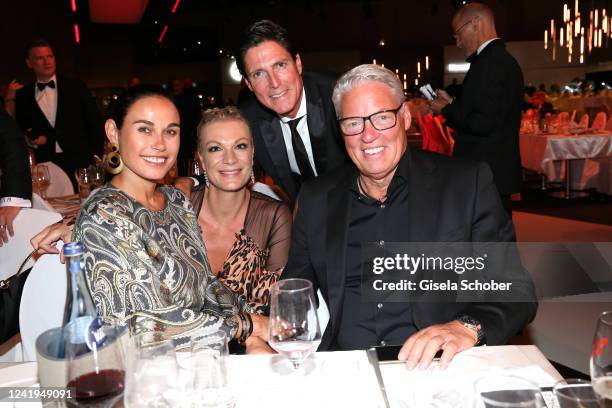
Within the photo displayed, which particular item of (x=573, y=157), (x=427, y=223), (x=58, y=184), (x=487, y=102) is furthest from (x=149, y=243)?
(x=573, y=157)

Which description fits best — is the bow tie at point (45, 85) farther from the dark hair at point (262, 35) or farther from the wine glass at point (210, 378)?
the wine glass at point (210, 378)

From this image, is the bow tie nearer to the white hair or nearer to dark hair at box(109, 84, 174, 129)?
dark hair at box(109, 84, 174, 129)

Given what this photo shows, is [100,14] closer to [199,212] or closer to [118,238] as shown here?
[199,212]

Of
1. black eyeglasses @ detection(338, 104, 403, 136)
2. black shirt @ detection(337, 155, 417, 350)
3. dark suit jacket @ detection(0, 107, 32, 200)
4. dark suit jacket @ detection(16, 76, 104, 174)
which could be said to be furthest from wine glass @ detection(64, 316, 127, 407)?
dark suit jacket @ detection(16, 76, 104, 174)

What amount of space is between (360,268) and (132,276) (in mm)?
851

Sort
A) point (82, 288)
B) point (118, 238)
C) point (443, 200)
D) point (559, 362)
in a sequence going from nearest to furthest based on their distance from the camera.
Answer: point (82, 288) → point (118, 238) → point (443, 200) → point (559, 362)

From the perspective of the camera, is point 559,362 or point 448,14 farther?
point 448,14

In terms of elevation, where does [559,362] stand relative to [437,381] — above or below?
below

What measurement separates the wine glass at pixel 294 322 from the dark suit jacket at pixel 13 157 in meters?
2.46

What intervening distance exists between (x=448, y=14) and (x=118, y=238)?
17.5m

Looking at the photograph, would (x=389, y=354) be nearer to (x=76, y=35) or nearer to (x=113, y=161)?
(x=113, y=161)

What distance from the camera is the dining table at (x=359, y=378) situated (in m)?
1.23

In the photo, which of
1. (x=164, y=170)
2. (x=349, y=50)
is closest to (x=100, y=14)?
(x=349, y=50)

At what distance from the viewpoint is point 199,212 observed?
2.66 meters
